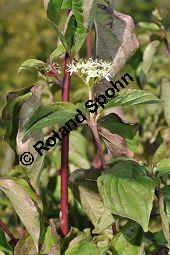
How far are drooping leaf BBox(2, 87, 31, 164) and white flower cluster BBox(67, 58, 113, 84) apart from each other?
96 millimetres

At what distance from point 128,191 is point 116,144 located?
16cm

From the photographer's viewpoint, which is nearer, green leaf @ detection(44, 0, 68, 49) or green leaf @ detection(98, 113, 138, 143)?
green leaf @ detection(44, 0, 68, 49)

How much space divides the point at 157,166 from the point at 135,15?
13.5 ft

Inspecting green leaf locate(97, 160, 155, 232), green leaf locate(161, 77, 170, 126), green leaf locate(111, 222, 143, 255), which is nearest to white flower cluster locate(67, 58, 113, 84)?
green leaf locate(97, 160, 155, 232)

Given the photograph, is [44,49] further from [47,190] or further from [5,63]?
[47,190]

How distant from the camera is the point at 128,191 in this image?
82 centimetres

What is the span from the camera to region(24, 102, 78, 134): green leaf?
816 millimetres

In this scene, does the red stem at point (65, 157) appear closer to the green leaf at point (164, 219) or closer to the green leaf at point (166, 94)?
the green leaf at point (164, 219)

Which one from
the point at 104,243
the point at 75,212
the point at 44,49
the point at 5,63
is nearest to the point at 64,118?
the point at 104,243

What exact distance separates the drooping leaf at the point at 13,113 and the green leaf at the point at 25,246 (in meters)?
0.16

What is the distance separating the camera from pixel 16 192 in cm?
91

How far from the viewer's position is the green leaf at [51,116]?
32.1 inches

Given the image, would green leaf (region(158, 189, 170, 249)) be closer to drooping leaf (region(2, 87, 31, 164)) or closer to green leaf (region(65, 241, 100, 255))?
green leaf (region(65, 241, 100, 255))
